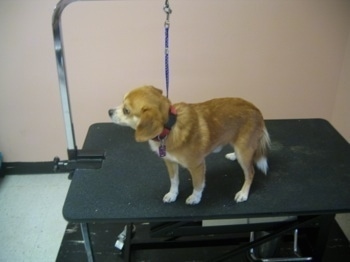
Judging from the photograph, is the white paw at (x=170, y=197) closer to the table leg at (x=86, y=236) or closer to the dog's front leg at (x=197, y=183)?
the dog's front leg at (x=197, y=183)

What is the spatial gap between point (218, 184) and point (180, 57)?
978 millimetres

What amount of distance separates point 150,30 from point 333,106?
1390 millimetres

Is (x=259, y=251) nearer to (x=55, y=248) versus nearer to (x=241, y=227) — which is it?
(x=241, y=227)

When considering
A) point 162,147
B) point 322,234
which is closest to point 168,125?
point 162,147

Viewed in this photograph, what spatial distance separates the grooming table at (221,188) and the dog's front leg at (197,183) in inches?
1.3

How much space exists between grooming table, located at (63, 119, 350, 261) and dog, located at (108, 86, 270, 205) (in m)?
0.07

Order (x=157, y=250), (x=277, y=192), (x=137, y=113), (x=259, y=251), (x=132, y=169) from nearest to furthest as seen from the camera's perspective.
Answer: (x=137, y=113), (x=277, y=192), (x=132, y=169), (x=259, y=251), (x=157, y=250)

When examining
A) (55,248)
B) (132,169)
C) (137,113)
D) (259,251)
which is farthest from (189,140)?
(55,248)

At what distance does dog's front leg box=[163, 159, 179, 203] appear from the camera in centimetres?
144

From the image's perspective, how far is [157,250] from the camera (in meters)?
1.99

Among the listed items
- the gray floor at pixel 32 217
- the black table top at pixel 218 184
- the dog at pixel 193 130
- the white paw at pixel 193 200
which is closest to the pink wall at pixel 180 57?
the gray floor at pixel 32 217

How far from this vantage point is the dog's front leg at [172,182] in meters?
1.44

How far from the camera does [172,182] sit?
146 cm

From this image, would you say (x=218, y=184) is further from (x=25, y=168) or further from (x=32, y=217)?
(x=25, y=168)
